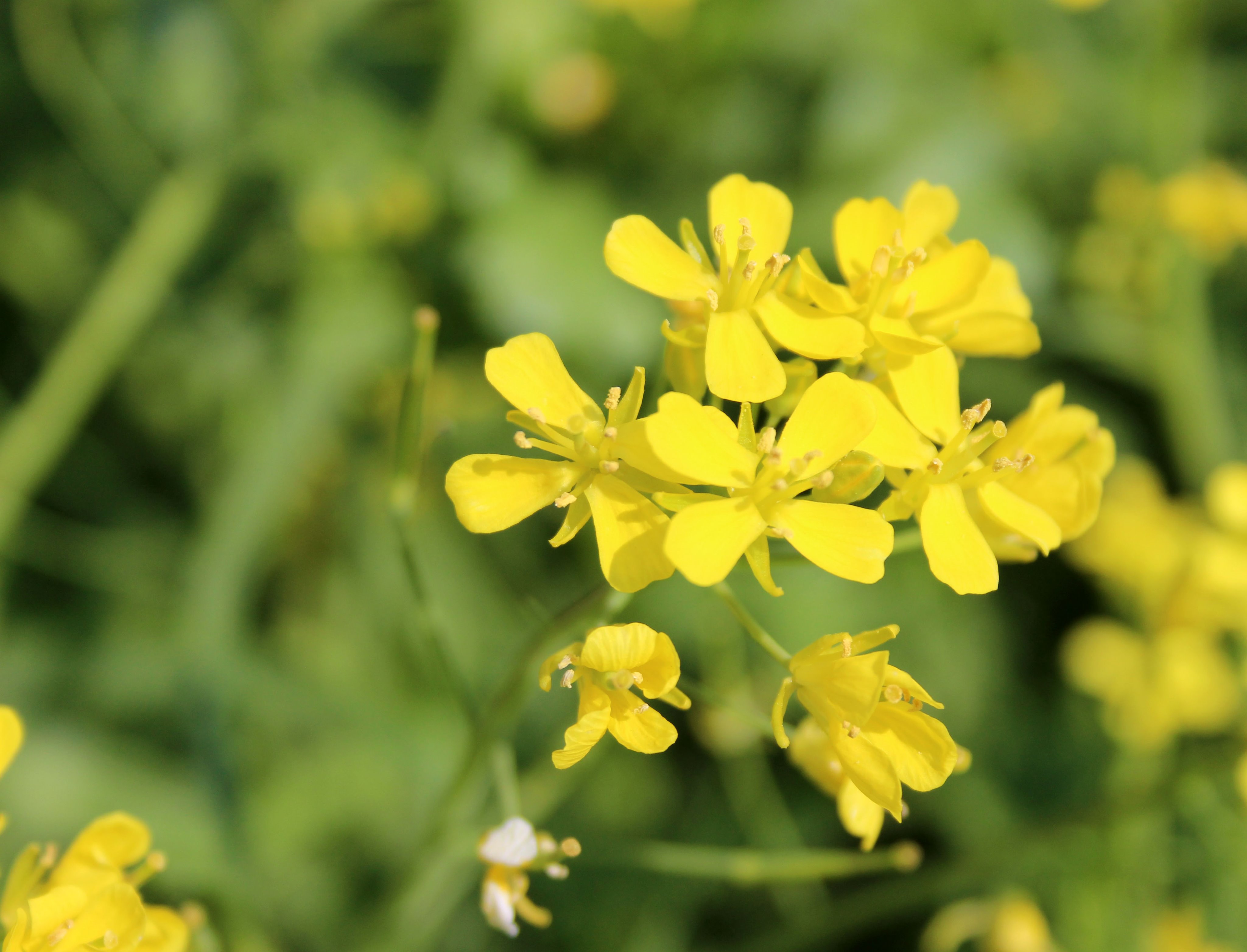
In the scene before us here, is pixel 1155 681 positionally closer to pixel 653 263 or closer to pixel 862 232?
pixel 862 232

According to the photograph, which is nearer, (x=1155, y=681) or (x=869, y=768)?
(x=869, y=768)

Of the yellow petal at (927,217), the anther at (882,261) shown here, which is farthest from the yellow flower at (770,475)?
the yellow petal at (927,217)

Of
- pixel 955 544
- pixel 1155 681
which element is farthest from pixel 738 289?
pixel 1155 681

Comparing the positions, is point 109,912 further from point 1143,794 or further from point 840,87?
point 840,87

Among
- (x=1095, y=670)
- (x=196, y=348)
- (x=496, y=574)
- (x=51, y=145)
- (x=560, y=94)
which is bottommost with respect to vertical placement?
(x=1095, y=670)

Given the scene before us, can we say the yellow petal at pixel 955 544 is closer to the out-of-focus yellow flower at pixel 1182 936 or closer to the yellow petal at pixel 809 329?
the yellow petal at pixel 809 329

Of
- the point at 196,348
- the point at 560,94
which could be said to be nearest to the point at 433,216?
the point at 560,94

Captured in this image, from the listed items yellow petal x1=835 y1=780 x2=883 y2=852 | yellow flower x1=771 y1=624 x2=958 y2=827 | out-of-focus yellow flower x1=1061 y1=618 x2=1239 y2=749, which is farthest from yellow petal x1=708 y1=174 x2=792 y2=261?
out-of-focus yellow flower x1=1061 y1=618 x2=1239 y2=749
